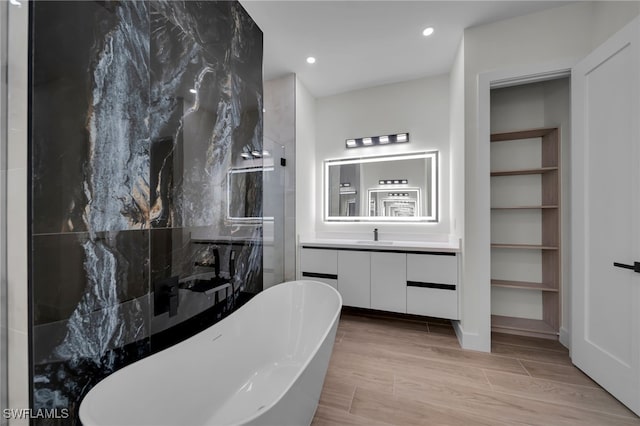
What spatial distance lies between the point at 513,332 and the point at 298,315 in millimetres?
2086

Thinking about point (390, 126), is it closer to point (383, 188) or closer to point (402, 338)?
point (383, 188)

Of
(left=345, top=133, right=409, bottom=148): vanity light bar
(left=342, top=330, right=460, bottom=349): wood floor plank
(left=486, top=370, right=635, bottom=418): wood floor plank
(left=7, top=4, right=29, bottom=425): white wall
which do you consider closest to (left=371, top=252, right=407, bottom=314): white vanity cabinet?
(left=342, top=330, right=460, bottom=349): wood floor plank

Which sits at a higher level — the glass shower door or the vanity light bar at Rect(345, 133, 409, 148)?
the vanity light bar at Rect(345, 133, 409, 148)

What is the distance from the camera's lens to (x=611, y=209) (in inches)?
60.9

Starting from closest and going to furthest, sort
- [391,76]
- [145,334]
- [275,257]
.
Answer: [145,334] < [275,257] < [391,76]

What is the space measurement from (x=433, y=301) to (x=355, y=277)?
777 mm

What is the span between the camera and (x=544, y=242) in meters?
2.33

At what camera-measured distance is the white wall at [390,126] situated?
9.37 feet

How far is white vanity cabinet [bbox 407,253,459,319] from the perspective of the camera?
2.24 metres

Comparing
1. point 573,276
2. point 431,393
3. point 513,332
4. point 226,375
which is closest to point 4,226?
point 226,375

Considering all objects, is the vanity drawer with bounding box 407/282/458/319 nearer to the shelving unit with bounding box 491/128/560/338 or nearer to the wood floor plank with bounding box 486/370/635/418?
the shelving unit with bounding box 491/128/560/338

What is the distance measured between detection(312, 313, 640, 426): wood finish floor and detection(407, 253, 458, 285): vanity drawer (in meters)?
0.56

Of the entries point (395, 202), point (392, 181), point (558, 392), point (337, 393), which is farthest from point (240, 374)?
point (392, 181)

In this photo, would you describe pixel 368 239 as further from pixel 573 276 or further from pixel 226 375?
pixel 226 375
